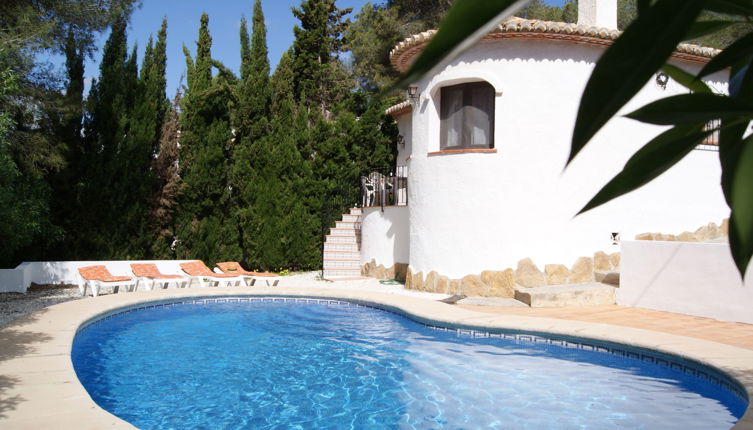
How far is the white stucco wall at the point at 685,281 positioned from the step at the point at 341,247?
8.62m

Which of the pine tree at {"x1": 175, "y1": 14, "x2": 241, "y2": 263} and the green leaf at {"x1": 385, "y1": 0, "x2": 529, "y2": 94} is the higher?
the pine tree at {"x1": 175, "y1": 14, "x2": 241, "y2": 263}

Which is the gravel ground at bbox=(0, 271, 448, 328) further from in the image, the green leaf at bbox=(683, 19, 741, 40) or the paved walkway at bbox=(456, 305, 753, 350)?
the green leaf at bbox=(683, 19, 741, 40)

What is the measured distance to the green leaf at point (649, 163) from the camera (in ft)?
2.44

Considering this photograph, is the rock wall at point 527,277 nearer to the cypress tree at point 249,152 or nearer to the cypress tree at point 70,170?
the cypress tree at point 249,152

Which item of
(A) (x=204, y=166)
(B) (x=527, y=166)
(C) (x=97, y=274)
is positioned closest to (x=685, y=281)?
(B) (x=527, y=166)

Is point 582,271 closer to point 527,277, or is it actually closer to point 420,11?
point 527,277

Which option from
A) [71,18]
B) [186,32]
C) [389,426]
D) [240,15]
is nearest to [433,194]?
[389,426]

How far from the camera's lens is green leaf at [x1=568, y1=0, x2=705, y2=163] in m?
0.56

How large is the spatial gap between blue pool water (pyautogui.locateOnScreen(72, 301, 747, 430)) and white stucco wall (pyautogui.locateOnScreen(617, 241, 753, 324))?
3.08 metres

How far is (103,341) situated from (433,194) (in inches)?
Answer: 305

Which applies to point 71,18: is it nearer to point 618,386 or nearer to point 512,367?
point 512,367

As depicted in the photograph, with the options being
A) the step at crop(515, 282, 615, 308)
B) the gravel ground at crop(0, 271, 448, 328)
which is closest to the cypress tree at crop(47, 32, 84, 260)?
the gravel ground at crop(0, 271, 448, 328)

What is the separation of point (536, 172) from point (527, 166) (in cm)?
24

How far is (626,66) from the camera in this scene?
22.1 inches
